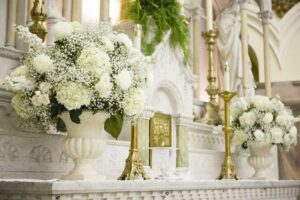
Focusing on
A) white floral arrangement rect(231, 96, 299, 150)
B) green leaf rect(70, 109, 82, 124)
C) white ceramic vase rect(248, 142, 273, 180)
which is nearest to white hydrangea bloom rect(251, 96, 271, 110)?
white floral arrangement rect(231, 96, 299, 150)

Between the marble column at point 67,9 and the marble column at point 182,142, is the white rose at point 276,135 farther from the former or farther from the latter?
the marble column at point 67,9

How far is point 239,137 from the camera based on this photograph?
16.2ft

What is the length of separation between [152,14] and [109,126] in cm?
156

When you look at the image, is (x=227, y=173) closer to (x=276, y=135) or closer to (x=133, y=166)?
(x=276, y=135)

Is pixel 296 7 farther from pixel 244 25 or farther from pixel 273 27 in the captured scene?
pixel 244 25

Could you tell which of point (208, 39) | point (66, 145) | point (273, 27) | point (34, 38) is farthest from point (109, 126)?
point (273, 27)

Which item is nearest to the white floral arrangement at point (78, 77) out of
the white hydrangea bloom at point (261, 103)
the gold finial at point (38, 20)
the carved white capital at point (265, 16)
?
the gold finial at point (38, 20)

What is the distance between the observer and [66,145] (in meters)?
2.90

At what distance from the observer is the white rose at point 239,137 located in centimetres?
491

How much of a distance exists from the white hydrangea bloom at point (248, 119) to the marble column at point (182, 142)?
595 mm

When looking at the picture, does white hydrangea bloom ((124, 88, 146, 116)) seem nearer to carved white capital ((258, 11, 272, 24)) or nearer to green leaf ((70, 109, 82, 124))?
green leaf ((70, 109, 82, 124))

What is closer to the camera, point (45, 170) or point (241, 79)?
point (45, 170)

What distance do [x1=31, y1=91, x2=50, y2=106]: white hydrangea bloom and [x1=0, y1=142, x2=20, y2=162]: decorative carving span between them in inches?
14.0

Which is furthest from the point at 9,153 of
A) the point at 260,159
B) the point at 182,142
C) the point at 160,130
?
the point at 260,159
